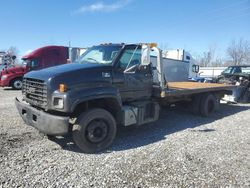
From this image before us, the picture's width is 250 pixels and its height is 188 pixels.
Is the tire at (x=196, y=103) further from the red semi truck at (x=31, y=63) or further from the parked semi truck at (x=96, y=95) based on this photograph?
the red semi truck at (x=31, y=63)

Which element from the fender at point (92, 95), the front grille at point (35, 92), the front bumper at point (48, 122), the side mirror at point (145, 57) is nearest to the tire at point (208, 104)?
the side mirror at point (145, 57)

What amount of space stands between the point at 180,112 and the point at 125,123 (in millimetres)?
4310

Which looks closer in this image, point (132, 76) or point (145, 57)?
point (145, 57)

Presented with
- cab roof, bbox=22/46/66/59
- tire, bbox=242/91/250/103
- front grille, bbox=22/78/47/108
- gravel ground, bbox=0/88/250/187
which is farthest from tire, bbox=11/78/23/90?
tire, bbox=242/91/250/103

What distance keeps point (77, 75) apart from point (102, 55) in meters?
1.31

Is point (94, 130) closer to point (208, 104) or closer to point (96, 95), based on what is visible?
point (96, 95)

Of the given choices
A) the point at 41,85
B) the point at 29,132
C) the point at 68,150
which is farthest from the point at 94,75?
the point at 29,132

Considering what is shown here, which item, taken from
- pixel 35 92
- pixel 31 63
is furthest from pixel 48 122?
pixel 31 63

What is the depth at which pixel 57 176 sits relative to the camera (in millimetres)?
4055

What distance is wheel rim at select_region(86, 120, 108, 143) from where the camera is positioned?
512cm

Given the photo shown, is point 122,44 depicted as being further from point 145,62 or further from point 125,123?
point 125,123

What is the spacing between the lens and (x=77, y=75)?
5.04 meters

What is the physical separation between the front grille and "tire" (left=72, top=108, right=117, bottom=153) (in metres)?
0.81

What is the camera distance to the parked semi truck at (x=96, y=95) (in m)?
4.84
